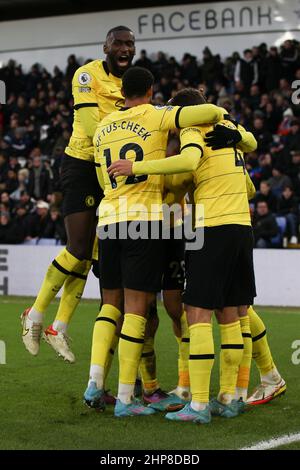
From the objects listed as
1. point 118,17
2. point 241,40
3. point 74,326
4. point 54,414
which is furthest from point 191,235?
point 118,17

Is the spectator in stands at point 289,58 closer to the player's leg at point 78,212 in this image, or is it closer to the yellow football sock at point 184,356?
the player's leg at point 78,212

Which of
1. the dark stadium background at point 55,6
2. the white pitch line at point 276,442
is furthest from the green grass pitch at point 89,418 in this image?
the dark stadium background at point 55,6

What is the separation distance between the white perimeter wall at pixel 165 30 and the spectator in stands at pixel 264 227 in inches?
263

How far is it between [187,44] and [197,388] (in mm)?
16753

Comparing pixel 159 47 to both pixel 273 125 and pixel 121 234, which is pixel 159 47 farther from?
pixel 121 234

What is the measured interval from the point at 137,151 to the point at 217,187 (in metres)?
0.56

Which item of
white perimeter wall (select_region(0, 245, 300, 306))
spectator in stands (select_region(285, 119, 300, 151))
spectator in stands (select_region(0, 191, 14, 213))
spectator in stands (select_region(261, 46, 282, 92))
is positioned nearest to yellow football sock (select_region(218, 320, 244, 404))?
white perimeter wall (select_region(0, 245, 300, 306))

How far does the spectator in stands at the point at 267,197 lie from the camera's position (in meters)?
15.2

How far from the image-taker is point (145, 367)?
640 centimetres

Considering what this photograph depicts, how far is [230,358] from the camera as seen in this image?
5.86 meters

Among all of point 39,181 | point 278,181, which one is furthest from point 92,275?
point 39,181

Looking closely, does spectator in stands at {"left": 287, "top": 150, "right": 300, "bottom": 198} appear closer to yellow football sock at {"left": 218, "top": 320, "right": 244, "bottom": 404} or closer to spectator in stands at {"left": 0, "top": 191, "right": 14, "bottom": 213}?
spectator in stands at {"left": 0, "top": 191, "right": 14, "bottom": 213}

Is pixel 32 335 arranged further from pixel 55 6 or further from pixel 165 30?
pixel 55 6

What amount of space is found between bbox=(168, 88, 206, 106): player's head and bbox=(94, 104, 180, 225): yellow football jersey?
21 centimetres
